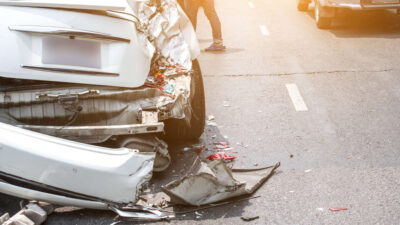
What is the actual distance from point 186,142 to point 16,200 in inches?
83.7

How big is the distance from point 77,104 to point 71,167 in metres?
0.69

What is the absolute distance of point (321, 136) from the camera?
23.6 ft

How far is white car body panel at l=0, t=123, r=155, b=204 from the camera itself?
4.76 m

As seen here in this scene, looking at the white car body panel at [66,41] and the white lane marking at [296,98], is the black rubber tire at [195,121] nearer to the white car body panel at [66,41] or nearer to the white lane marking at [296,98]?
the white car body panel at [66,41]

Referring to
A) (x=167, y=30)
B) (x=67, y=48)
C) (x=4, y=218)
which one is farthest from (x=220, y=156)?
(x=4, y=218)

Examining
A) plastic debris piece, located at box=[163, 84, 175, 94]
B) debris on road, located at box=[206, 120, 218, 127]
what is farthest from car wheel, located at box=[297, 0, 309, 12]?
plastic debris piece, located at box=[163, 84, 175, 94]

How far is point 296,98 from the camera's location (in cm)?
895

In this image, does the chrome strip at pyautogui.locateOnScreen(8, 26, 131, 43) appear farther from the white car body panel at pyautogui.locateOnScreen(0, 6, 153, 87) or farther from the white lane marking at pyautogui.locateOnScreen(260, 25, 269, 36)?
the white lane marking at pyautogui.locateOnScreen(260, 25, 269, 36)

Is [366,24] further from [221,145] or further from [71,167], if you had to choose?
[71,167]

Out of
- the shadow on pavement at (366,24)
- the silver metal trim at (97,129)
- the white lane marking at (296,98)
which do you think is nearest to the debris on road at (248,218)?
the silver metal trim at (97,129)

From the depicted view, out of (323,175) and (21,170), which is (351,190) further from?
(21,170)

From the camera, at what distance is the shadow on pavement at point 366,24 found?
14.2m

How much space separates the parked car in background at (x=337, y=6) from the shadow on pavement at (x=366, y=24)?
0.28 m

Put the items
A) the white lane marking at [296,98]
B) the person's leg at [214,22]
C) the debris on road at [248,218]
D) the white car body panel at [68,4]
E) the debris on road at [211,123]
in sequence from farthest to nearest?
the person's leg at [214,22] → the white lane marking at [296,98] → the debris on road at [211,123] → the white car body panel at [68,4] → the debris on road at [248,218]
